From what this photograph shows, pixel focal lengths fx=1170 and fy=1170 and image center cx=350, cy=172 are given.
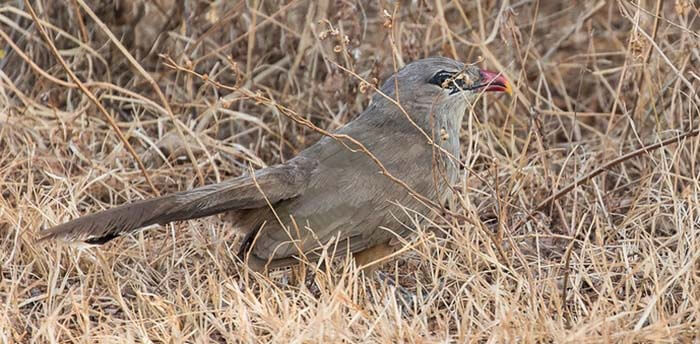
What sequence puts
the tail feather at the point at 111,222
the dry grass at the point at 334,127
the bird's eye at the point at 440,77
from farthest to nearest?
the bird's eye at the point at 440,77
the tail feather at the point at 111,222
the dry grass at the point at 334,127

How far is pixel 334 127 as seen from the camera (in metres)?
6.33

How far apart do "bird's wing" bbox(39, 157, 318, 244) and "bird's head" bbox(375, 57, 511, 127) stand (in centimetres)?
72

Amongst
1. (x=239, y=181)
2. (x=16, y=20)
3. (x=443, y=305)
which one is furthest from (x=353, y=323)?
(x=16, y=20)

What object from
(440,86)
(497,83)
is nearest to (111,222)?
(440,86)

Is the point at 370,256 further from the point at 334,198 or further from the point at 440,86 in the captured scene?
the point at 440,86

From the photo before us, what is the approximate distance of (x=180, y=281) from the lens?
4918mm

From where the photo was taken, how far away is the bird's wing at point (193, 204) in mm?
4527

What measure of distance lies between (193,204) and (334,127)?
5.94ft

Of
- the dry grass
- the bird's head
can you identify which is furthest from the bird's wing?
the bird's head

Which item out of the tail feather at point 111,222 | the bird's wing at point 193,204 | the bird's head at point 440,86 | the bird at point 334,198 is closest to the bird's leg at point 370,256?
the bird at point 334,198

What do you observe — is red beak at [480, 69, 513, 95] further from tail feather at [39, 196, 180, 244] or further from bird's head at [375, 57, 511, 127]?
tail feather at [39, 196, 180, 244]

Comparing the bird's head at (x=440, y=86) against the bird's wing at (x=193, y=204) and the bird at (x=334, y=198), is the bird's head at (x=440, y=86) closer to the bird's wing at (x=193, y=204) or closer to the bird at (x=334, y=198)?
the bird at (x=334, y=198)

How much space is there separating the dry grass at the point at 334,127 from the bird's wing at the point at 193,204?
27 cm

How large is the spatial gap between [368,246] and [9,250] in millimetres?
1576
